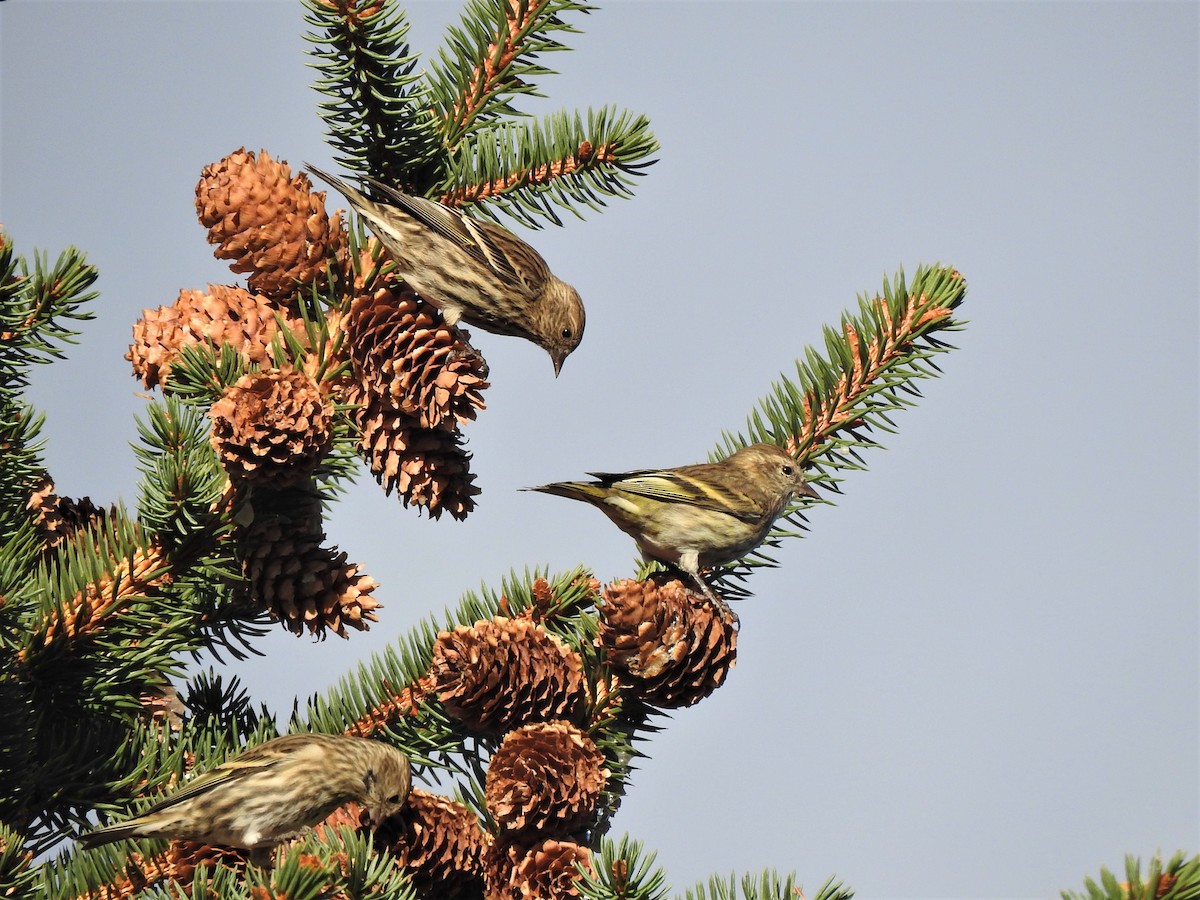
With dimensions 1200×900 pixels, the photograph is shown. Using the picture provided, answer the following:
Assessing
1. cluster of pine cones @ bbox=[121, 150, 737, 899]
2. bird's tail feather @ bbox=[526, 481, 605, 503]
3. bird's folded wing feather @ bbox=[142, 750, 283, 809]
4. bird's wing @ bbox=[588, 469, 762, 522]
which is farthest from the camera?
bird's tail feather @ bbox=[526, 481, 605, 503]

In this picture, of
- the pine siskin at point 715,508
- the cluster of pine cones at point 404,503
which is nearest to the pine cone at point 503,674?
the cluster of pine cones at point 404,503

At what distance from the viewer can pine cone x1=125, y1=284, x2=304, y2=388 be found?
3.23 meters

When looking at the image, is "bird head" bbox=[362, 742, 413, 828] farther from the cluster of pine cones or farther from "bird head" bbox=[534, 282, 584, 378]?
"bird head" bbox=[534, 282, 584, 378]

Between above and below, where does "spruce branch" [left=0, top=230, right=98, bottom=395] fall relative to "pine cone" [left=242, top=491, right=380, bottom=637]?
above

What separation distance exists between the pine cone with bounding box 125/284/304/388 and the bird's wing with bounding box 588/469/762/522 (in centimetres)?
126

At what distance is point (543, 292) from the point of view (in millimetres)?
5094

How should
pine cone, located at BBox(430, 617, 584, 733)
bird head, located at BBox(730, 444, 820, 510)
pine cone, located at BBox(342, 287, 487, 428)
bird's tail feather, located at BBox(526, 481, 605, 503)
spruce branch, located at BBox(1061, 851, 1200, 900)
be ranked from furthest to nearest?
bird's tail feather, located at BBox(526, 481, 605, 503), bird head, located at BBox(730, 444, 820, 510), pine cone, located at BBox(342, 287, 487, 428), pine cone, located at BBox(430, 617, 584, 733), spruce branch, located at BBox(1061, 851, 1200, 900)

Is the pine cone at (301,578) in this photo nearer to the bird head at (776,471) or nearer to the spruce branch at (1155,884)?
the bird head at (776,471)

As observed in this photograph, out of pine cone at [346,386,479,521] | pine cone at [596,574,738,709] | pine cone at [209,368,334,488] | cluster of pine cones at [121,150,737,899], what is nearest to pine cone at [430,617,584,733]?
cluster of pine cones at [121,150,737,899]

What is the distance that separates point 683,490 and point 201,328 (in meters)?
1.97

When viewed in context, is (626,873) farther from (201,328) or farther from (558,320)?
(558,320)

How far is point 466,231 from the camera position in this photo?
407 centimetres

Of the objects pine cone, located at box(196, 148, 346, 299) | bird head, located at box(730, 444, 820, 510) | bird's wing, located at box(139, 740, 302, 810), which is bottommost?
bird's wing, located at box(139, 740, 302, 810)

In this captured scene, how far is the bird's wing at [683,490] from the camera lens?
4.11m
